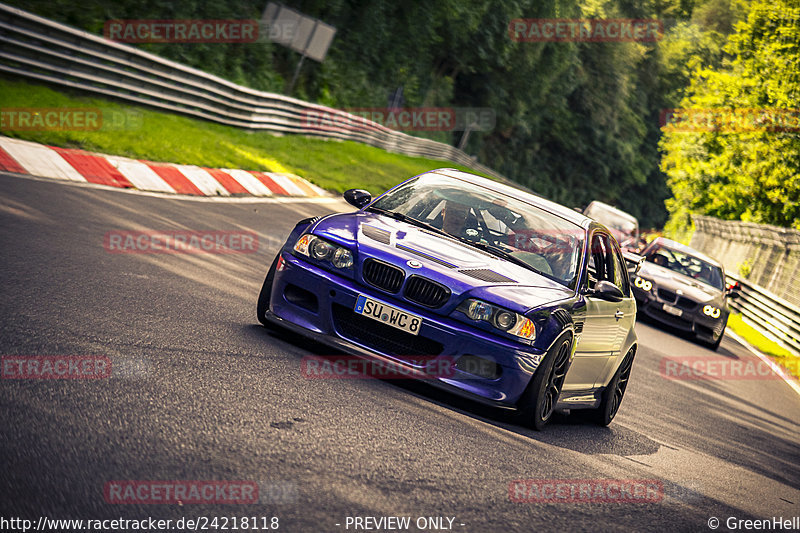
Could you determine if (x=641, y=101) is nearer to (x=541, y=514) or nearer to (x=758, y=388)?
(x=758, y=388)

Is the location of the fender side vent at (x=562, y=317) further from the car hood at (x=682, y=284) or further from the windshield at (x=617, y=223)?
the windshield at (x=617, y=223)

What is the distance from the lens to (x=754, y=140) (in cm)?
4500

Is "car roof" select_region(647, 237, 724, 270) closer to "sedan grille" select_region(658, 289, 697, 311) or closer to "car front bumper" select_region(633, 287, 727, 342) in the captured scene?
"sedan grille" select_region(658, 289, 697, 311)

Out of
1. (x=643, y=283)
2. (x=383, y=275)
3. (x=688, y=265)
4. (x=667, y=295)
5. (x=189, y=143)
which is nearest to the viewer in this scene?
(x=383, y=275)

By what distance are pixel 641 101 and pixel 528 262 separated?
8386cm

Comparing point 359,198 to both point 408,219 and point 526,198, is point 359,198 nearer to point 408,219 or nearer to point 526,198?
point 408,219

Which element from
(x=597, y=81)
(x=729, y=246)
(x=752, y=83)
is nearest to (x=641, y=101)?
(x=597, y=81)

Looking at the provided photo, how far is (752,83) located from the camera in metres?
47.0

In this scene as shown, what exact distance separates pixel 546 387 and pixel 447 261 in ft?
3.49

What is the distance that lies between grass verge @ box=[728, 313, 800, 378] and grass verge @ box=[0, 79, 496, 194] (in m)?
10.1

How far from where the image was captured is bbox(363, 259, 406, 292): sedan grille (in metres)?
6.46

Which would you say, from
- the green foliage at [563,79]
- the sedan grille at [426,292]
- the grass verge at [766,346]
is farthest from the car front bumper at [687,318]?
the green foliage at [563,79]

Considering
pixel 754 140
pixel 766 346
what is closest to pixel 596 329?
pixel 766 346

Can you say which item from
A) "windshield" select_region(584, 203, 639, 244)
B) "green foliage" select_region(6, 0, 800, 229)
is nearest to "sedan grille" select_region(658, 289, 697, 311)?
"windshield" select_region(584, 203, 639, 244)
